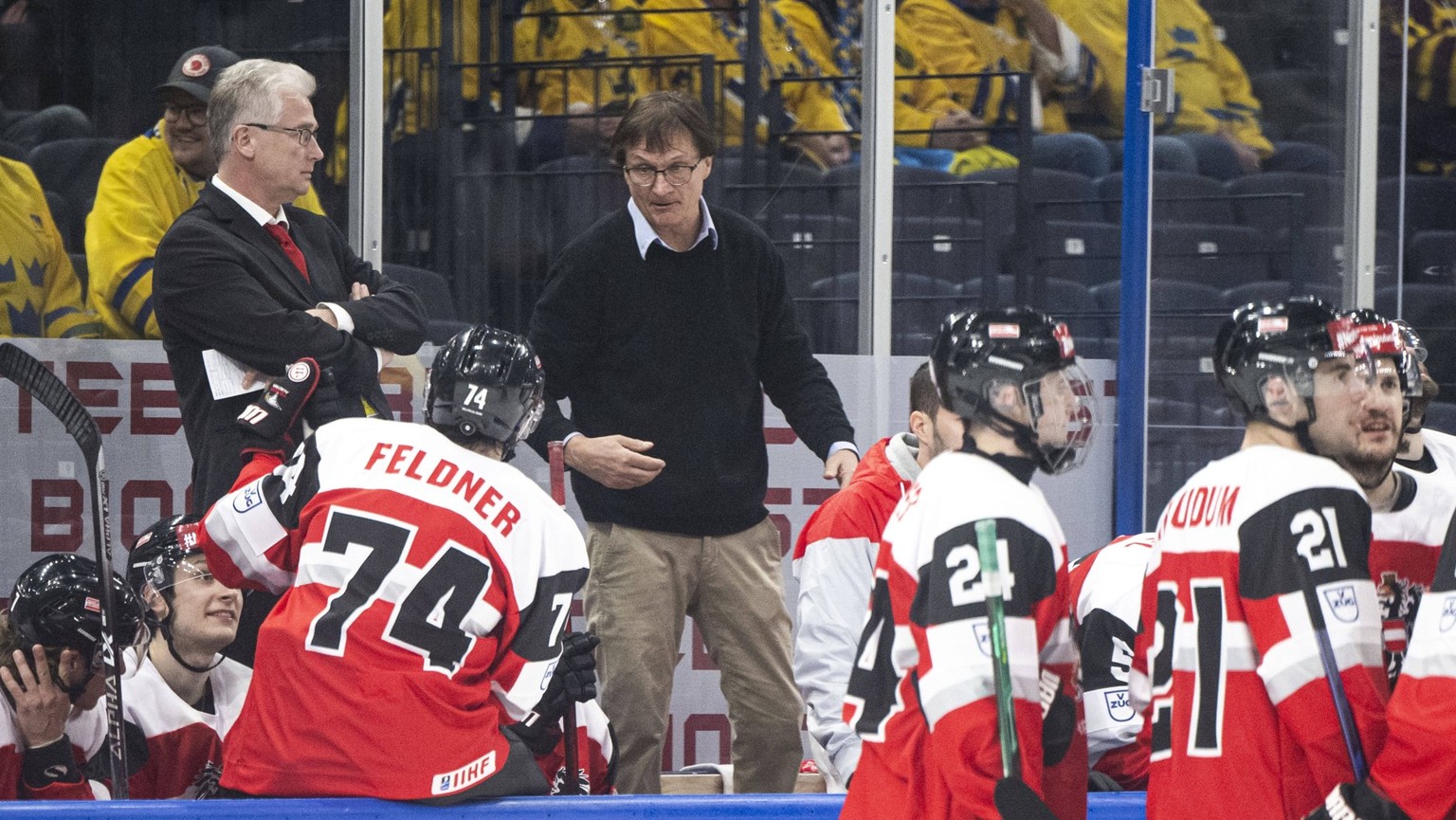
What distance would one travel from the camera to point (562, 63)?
406 centimetres

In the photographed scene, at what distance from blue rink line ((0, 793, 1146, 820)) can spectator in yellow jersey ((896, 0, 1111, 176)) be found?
7.25 feet

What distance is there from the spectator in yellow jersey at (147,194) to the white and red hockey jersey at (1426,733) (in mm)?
2373

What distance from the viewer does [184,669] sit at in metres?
3.00

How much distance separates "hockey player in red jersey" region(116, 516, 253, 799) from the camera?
9.67ft

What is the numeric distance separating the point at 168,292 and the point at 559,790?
103cm

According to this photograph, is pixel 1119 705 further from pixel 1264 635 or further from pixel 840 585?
A: pixel 1264 635

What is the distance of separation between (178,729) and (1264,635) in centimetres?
189

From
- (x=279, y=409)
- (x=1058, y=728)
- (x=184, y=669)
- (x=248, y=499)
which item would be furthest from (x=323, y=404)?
(x=1058, y=728)

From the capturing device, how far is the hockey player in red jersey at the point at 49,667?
112 inches

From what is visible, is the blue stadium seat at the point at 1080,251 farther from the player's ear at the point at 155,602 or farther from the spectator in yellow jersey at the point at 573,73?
the player's ear at the point at 155,602

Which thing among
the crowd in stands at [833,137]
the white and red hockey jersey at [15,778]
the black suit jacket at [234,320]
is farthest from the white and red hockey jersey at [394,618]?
the crowd in stands at [833,137]

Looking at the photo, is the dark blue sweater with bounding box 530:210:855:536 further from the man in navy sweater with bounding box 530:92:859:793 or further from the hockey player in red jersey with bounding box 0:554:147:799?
the hockey player in red jersey with bounding box 0:554:147:799

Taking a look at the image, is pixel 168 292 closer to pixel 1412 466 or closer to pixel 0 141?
pixel 0 141

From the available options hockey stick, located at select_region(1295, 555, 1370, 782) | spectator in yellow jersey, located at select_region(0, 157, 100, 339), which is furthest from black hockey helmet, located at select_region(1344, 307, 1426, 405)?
spectator in yellow jersey, located at select_region(0, 157, 100, 339)
